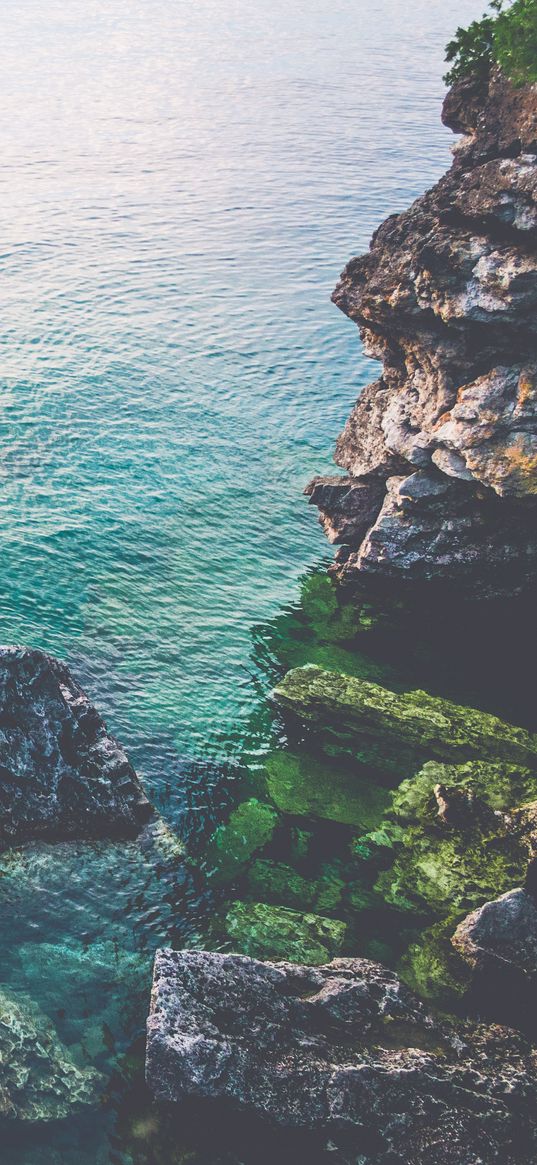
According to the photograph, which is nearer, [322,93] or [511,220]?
[511,220]

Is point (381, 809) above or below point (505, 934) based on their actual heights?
below

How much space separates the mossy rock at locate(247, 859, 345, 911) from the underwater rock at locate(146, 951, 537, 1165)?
8.83 ft

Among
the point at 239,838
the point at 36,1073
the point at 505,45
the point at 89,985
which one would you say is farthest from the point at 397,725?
the point at 505,45

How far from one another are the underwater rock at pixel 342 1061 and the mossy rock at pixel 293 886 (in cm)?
269

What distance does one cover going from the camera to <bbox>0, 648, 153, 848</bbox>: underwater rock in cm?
2142

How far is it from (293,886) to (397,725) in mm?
5834

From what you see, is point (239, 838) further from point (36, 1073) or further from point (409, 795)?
point (36, 1073)

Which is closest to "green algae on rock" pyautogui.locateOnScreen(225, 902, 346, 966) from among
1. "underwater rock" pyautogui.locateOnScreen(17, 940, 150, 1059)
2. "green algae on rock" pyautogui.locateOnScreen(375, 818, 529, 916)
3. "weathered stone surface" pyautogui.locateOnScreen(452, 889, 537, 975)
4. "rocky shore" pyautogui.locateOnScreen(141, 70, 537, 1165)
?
"rocky shore" pyautogui.locateOnScreen(141, 70, 537, 1165)

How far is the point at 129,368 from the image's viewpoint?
46219 mm

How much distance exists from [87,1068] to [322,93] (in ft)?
318

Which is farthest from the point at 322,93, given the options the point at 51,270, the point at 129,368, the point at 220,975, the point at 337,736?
the point at 220,975

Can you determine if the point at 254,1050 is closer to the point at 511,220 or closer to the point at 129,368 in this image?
the point at 511,220

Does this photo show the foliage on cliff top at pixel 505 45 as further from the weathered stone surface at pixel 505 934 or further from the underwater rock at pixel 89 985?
the underwater rock at pixel 89 985

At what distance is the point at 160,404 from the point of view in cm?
4341
